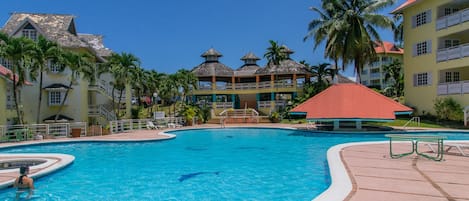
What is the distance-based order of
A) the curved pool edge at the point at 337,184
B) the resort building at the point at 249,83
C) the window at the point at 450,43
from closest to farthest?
the curved pool edge at the point at 337,184, the window at the point at 450,43, the resort building at the point at 249,83

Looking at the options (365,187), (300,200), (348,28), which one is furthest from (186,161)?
(348,28)

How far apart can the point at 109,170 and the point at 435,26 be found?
2711 cm

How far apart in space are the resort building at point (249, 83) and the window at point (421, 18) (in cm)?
1261

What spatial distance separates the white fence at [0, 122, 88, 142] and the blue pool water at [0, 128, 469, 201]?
2.13 metres

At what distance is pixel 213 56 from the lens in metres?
44.6

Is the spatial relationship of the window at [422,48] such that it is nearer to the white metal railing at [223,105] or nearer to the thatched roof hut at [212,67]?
the white metal railing at [223,105]

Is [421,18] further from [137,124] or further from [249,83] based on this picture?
[137,124]

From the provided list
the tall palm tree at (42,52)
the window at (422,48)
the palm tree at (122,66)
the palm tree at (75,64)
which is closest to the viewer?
the tall palm tree at (42,52)

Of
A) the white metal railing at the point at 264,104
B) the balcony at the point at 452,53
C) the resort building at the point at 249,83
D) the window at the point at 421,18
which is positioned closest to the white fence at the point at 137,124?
the resort building at the point at 249,83

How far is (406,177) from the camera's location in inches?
293

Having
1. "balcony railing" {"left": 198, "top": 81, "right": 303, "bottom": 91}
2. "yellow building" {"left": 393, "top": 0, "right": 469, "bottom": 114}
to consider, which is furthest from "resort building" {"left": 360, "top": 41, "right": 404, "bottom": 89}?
"yellow building" {"left": 393, "top": 0, "right": 469, "bottom": 114}

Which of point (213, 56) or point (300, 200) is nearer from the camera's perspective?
point (300, 200)

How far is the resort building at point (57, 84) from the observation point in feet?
81.7

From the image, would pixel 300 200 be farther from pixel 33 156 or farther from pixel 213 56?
pixel 213 56
